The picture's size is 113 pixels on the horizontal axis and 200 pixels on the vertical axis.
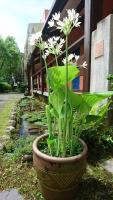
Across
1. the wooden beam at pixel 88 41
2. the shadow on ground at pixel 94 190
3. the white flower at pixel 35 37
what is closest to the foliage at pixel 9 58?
the wooden beam at pixel 88 41

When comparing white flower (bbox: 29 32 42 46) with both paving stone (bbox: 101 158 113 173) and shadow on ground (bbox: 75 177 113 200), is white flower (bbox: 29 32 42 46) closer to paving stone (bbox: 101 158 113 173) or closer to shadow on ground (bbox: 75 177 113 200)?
shadow on ground (bbox: 75 177 113 200)

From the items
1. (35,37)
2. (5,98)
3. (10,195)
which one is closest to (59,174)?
(10,195)

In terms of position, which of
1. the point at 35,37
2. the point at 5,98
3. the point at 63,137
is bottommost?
the point at 5,98

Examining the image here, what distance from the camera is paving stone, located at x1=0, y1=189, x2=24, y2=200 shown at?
2.90 metres

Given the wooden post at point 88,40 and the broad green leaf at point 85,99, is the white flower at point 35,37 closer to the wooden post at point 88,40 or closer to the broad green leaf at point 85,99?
the broad green leaf at point 85,99

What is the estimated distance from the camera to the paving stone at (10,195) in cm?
290

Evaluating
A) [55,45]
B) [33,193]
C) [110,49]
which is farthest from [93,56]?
[33,193]

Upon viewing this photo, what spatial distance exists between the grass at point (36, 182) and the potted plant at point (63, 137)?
254 mm

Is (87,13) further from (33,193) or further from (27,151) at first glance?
(33,193)

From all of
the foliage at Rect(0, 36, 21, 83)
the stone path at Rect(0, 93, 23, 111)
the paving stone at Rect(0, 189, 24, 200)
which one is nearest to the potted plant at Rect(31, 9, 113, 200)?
the paving stone at Rect(0, 189, 24, 200)

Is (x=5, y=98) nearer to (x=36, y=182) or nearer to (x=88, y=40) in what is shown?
(x=88, y=40)

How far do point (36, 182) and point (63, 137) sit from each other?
2.57ft

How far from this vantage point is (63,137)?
2686mm

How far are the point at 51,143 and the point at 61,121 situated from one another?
0.24 m
